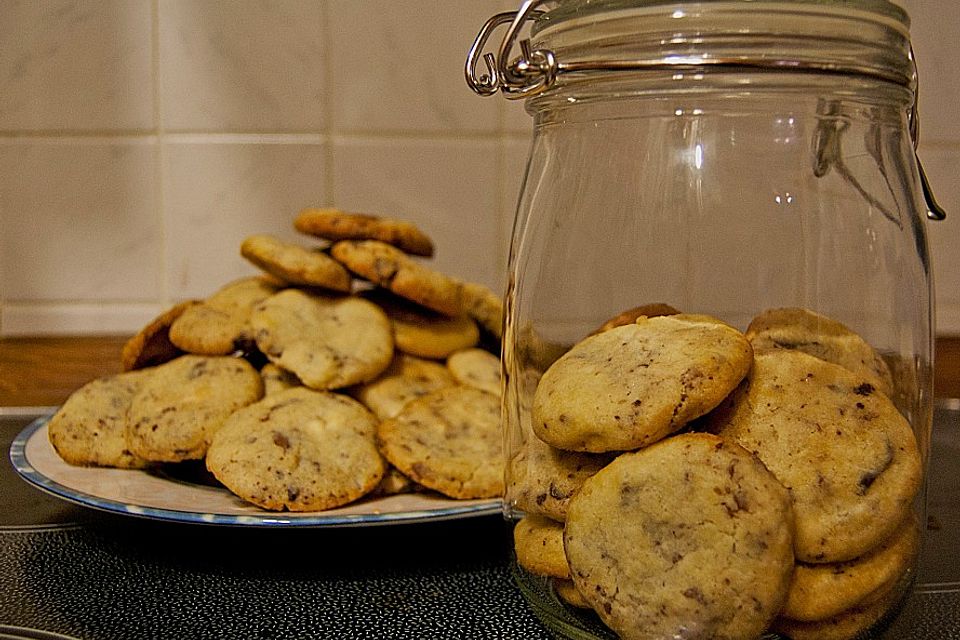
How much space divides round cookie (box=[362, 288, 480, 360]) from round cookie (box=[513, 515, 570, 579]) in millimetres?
309

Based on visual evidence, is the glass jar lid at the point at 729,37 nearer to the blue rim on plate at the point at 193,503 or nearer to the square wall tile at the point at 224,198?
the blue rim on plate at the point at 193,503

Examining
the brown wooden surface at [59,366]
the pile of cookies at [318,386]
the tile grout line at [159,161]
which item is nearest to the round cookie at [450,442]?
the pile of cookies at [318,386]

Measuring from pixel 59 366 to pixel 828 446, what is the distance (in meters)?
0.98

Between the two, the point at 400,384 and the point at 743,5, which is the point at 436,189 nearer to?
the point at 400,384

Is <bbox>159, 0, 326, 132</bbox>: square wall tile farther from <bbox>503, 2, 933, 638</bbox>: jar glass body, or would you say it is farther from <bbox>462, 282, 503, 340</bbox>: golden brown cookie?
<bbox>503, 2, 933, 638</bbox>: jar glass body

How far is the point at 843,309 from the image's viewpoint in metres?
0.47

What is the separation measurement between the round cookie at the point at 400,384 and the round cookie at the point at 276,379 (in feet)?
0.14

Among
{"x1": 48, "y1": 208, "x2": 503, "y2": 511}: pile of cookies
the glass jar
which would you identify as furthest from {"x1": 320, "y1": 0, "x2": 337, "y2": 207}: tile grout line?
the glass jar

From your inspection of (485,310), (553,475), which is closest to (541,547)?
(553,475)

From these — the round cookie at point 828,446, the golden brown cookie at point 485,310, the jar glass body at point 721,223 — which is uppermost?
the jar glass body at point 721,223

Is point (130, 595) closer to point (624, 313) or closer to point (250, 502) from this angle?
point (250, 502)

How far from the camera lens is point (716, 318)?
45 centimetres

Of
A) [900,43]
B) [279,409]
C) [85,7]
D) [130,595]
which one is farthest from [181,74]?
[900,43]

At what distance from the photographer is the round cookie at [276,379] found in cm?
70
